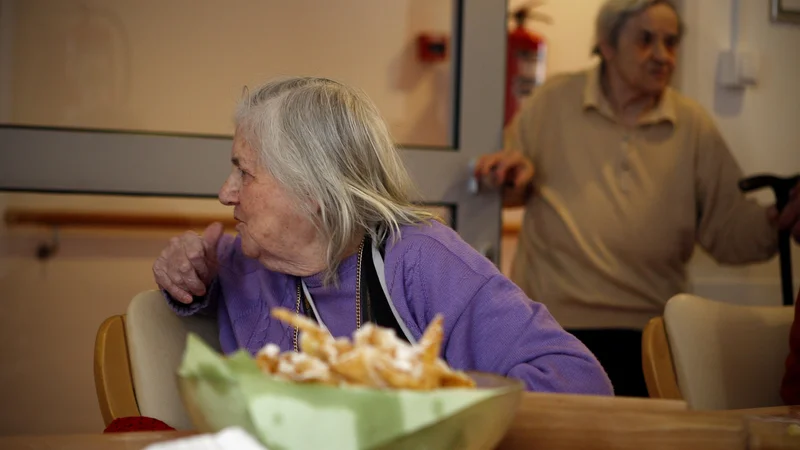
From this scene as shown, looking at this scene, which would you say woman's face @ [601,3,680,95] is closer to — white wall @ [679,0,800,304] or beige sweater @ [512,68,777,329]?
beige sweater @ [512,68,777,329]

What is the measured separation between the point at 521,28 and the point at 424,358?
3403 mm

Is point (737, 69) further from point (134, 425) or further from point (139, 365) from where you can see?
point (134, 425)

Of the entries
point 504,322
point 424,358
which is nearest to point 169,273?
point 504,322

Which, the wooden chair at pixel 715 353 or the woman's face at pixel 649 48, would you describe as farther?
the woman's face at pixel 649 48

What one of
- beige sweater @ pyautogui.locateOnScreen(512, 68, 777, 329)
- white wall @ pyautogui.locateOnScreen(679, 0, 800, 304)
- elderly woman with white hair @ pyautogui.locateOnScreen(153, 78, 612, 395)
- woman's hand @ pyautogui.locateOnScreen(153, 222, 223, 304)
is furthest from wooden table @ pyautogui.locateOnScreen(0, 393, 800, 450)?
white wall @ pyautogui.locateOnScreen(679, 0, 800, 304)

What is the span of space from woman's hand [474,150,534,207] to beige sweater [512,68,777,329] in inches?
6.8

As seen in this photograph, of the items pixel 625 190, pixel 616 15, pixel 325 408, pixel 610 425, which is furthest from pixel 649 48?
pixel 325 408

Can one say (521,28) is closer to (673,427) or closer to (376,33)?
(376,33)

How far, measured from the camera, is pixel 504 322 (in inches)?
50.0

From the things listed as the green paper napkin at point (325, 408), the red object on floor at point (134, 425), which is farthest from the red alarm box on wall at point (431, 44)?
the green paper napkin at point (325, 408)

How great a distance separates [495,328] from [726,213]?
160cm

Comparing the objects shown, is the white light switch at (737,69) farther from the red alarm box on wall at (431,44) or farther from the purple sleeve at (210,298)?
the purple sleeve at (210,298)

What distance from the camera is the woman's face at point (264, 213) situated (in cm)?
140

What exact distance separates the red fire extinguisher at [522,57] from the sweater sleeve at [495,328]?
2528mm
